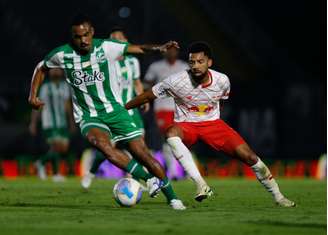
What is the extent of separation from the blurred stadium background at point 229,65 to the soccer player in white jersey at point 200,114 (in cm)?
817

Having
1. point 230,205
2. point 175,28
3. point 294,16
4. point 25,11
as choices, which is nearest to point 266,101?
point 175,28

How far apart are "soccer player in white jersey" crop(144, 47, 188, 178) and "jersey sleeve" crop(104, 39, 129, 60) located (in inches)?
222

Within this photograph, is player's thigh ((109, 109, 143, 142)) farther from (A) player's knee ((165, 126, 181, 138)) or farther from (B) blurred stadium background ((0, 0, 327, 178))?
(B) blurred stadium background ((0, 0, 327, 178))

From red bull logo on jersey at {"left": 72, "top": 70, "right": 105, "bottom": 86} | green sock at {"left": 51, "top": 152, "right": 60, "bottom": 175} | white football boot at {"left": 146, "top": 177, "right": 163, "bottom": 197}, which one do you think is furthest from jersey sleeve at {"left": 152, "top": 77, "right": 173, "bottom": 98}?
green sock at {"left": 51, "top": 152, "right": 60, "bottom": 175}

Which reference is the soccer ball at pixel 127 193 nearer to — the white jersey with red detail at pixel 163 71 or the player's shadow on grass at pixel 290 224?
the player's shadow on grass at pixel 290 224

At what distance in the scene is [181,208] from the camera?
1048 centimetres

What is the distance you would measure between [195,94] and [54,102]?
28.5 feet

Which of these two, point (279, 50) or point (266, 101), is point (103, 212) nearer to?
point (266, 101)

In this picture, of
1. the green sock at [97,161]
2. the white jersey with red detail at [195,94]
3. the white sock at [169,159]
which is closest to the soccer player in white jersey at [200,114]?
the white jersey with red detail at [195,94]

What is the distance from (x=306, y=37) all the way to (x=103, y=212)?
45.7ft

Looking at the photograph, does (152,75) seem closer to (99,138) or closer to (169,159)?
(169,159)

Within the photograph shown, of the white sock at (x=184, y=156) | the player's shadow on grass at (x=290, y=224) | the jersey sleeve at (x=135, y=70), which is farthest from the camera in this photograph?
the jersey sleeve at (x=135, y=70)

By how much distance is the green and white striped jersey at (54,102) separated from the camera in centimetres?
1948

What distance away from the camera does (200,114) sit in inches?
446
